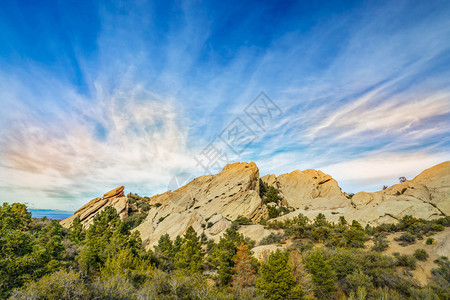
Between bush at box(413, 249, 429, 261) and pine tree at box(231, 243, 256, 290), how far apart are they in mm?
16350

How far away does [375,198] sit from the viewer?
167 ft

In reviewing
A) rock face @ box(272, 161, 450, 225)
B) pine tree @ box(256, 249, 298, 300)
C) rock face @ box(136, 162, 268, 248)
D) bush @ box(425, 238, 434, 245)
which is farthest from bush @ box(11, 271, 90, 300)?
rock face @ box(272, 161, 450, 225)

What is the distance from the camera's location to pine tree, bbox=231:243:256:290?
18.9 metres

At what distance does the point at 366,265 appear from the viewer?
55.5 ft

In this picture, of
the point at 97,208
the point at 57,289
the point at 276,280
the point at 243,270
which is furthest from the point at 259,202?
the point at 97,208

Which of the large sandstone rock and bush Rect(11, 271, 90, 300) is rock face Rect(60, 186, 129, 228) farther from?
bush Rect(11, 271, 90, 300)

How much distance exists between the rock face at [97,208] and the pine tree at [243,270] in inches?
2144

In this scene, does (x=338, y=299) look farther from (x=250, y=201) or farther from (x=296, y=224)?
(x=250, y=201)

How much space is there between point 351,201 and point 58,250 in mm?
64110

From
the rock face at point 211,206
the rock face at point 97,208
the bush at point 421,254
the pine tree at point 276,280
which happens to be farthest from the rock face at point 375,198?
the rock face at point 97,208

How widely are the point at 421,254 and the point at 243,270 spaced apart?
58.0 feet

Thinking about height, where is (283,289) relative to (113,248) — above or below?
below

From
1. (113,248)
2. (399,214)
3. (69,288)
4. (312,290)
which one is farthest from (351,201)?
(69,288)

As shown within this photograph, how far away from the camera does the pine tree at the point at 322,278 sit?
51.4 feet
